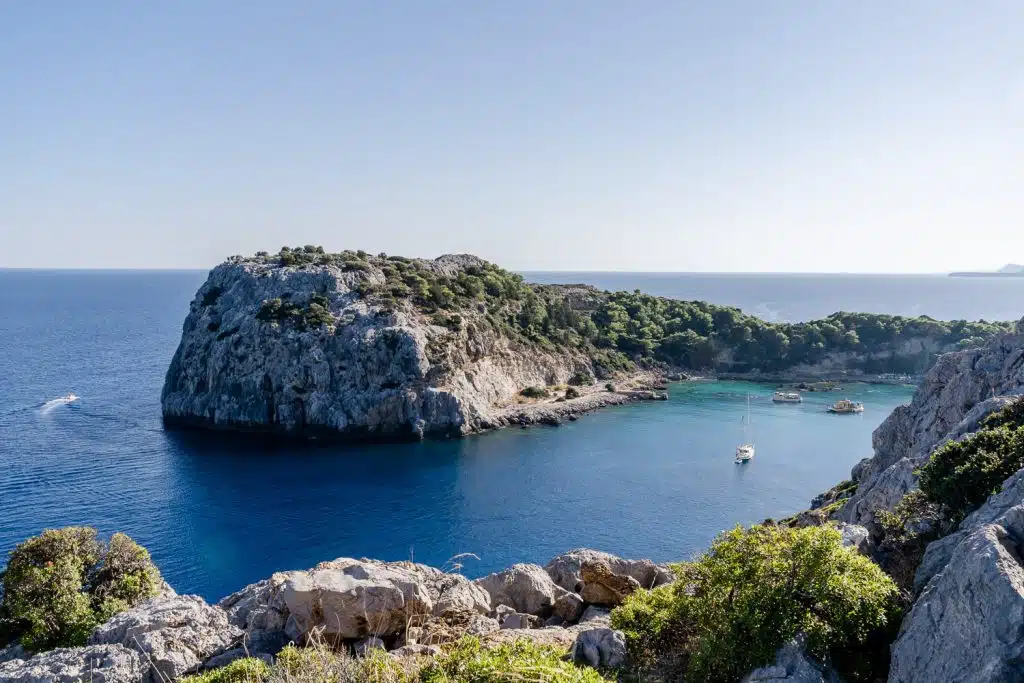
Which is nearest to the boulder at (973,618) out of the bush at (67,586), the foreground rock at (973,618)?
the foreground rock at (973,618)

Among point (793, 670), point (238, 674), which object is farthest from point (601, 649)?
point (238, 674)

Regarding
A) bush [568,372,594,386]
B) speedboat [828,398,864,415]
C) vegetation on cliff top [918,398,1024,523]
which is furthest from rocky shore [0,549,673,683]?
speedboat [828,398,864,415]

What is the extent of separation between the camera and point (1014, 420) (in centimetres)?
2481

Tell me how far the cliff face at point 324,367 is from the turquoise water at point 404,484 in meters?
4.66

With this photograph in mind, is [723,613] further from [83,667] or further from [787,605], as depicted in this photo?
[83,667]

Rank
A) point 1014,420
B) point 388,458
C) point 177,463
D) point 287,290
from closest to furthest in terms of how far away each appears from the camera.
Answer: point 1014,420 < point 177,463 < point 388,458 < point 287,290

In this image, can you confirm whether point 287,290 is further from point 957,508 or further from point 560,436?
point 957,508

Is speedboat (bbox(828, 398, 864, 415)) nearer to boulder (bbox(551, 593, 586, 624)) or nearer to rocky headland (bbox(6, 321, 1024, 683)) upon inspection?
rocky headland (bbox(6, 321, 1024, 683))

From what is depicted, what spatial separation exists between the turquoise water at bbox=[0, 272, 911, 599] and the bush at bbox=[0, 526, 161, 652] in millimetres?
18108

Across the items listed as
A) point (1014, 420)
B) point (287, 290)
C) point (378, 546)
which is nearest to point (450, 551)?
point (378, 546)

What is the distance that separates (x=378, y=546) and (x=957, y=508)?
1628 inches

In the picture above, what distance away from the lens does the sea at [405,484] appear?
5119 cm

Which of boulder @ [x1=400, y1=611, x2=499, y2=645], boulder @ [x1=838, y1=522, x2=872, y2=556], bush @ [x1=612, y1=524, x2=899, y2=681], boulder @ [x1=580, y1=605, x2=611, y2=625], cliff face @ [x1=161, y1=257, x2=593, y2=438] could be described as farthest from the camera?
cliff face @ [x1=161, y1=257, x2=593, y2=438]

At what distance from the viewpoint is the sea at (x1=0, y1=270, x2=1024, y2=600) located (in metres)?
51.2
